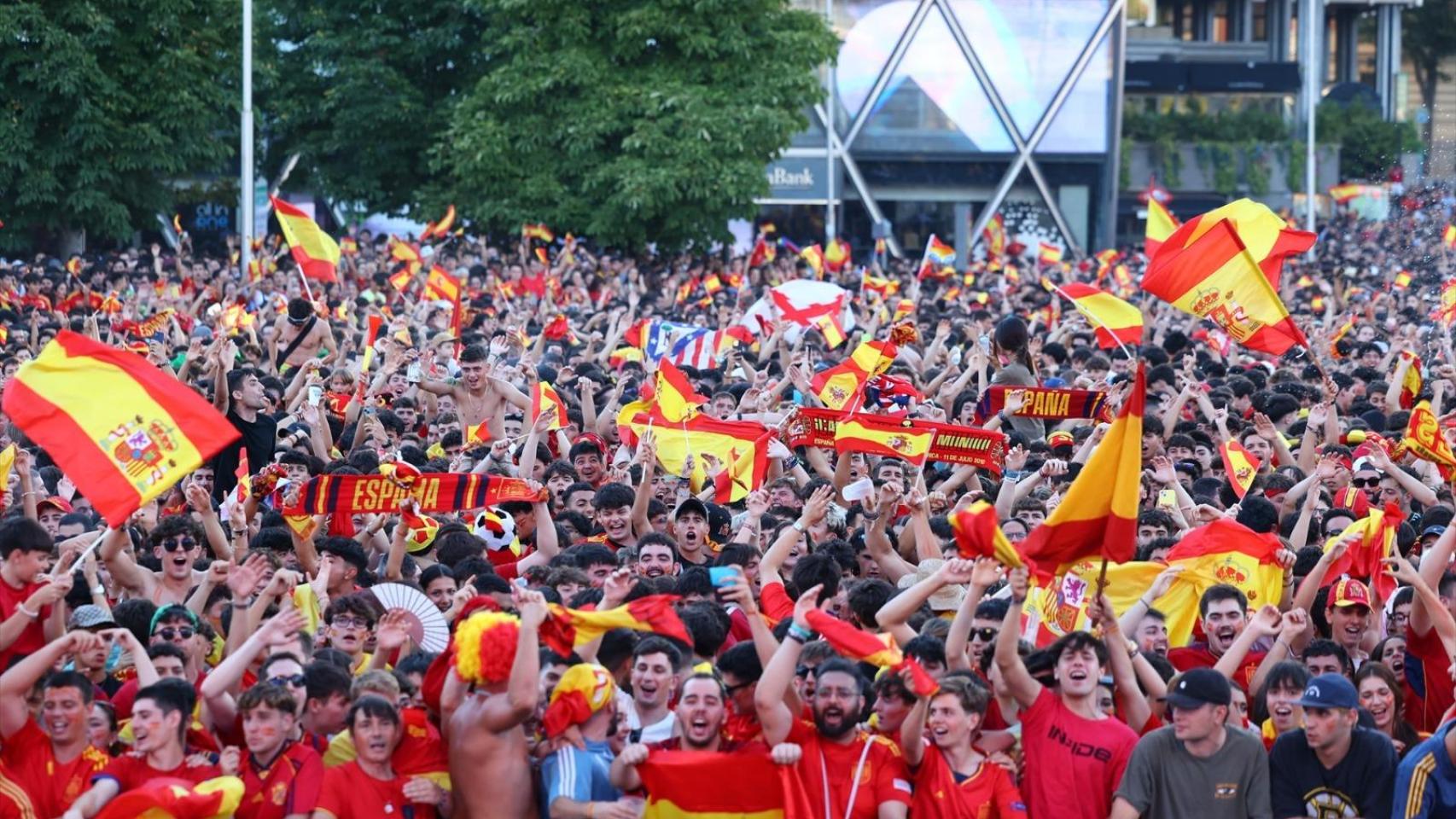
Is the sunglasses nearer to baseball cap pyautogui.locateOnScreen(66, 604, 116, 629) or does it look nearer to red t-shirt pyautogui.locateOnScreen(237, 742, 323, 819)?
baseball cap pyautogui.locateOnScreen(66, 604, 116, 629)

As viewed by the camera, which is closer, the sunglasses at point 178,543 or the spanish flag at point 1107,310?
the sunglasses at point 178,543

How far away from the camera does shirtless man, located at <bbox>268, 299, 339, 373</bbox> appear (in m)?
17.6

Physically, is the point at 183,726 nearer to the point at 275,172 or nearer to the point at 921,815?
the point at 921,815

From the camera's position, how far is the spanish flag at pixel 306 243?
21.6 meters

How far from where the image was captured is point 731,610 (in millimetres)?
8828

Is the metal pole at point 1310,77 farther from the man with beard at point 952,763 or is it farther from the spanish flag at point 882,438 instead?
the man with beard at point 952,763

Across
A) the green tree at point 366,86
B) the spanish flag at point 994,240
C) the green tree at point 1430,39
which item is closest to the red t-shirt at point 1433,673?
the green tree at point 366,86

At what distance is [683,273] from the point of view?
35062 mm

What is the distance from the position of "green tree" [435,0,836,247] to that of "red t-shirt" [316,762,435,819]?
28.1 metres

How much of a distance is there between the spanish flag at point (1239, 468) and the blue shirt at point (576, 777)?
6.02 m

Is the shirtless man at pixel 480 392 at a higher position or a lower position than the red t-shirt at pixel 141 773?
higher

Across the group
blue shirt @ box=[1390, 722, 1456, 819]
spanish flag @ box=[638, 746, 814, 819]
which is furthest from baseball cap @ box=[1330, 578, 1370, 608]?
spanish flag @ box=[638, 746, 814, 819]

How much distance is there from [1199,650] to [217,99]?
28275 millimetres

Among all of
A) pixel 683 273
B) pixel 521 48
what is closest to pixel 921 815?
pixel 683 273
